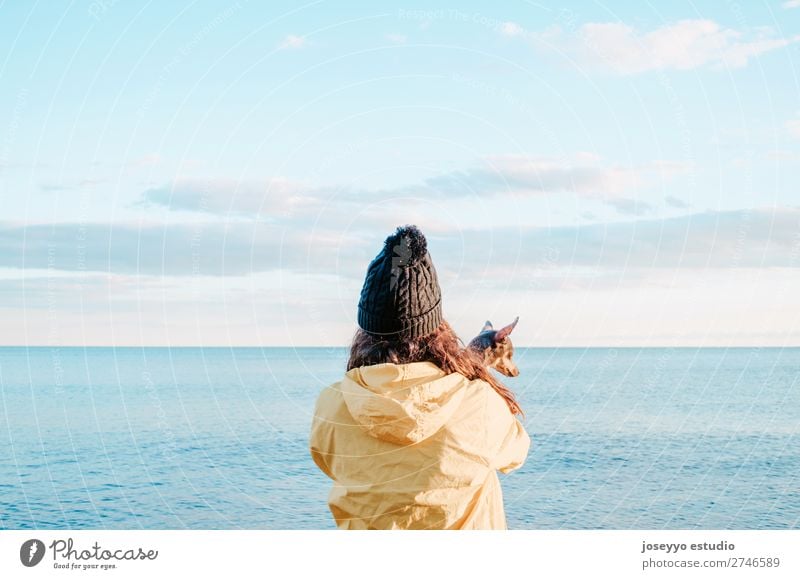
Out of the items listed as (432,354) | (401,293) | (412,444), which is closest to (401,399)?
(412,444)

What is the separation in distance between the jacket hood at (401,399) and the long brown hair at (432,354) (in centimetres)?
10

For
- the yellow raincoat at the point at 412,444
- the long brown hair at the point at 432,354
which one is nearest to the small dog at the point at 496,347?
the long brown hair at the point at 432,354

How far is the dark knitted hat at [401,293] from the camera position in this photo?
349 centimetres

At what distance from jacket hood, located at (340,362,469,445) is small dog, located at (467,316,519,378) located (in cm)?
43

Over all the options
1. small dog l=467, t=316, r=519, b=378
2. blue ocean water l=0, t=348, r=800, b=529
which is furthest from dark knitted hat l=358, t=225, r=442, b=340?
blue ocean water l=0, t=348, r=800, b=529

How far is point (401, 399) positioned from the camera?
130 inches

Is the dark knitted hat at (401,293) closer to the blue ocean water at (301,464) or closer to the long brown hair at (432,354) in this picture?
the long brown hair at (432,354)

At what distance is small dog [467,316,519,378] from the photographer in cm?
383

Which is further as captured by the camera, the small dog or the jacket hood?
the small dog

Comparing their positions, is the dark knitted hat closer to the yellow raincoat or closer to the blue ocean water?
the yellow raincoat
